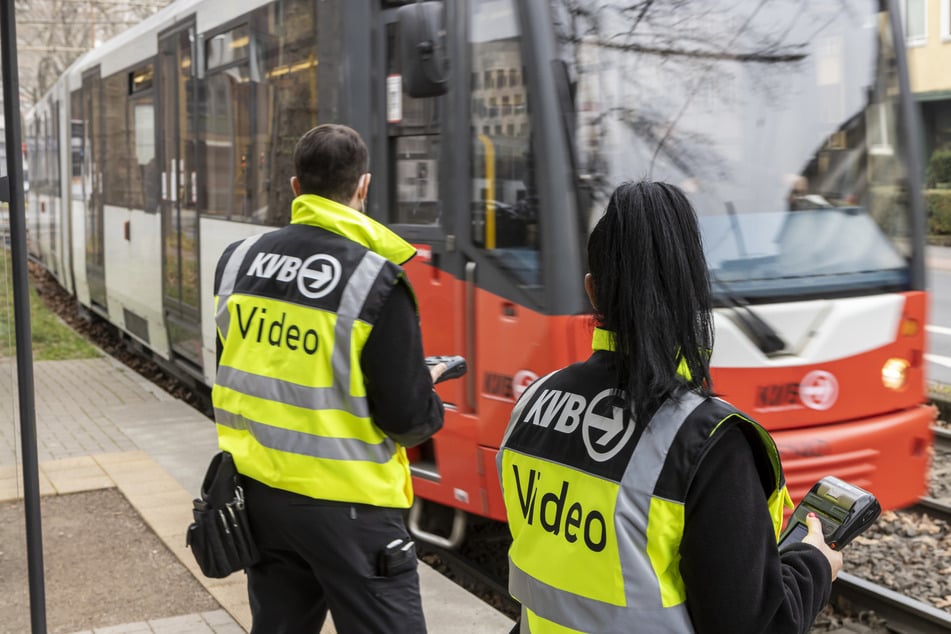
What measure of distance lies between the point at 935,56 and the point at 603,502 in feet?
108

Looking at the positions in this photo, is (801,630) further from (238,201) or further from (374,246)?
(238,201)

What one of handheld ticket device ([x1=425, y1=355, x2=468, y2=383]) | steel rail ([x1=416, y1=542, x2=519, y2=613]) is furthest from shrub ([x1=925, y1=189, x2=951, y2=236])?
handheld ticket device ([x1=425, y1=355, x2=468, y2=383])

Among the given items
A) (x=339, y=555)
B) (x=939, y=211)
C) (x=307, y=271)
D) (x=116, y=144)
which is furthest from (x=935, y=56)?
(x=339, y=555)

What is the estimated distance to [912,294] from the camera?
5.43 m

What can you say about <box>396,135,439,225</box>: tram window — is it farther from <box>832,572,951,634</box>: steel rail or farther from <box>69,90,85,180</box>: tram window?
<box>69,90,85,180</box>: tram window

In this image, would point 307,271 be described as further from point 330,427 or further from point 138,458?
point 138,458

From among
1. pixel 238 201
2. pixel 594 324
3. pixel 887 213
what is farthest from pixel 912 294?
pixel 238 201

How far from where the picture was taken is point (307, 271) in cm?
304

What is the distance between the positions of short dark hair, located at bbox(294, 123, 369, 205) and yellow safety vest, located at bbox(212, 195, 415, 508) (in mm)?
40

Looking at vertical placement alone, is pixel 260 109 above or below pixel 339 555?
above

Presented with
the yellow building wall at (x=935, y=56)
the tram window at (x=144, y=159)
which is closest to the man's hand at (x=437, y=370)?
the tram window at (x=144, y=159)

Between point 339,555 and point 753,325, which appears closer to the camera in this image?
point 339,555

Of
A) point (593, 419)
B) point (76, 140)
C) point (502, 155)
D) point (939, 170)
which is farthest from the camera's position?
point (939, 170)

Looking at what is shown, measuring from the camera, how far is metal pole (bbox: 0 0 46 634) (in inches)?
152
